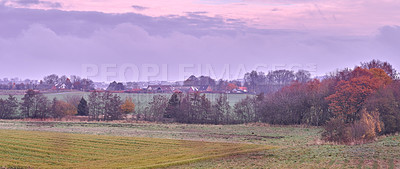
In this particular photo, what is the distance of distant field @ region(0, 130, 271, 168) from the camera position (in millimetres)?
30688

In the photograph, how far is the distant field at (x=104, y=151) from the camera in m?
30.7

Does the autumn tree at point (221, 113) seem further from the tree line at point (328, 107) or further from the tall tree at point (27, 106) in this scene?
the tall tree at point (27, 106)

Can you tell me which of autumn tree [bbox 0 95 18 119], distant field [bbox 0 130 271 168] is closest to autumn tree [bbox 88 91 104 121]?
autumn tree [bbox 0 95 18 119]

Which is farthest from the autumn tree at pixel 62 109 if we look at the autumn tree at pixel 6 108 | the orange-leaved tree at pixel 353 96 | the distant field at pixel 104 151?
the orange-leaved tree at pixel 353 96

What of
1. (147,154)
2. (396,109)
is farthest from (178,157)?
(396,109)

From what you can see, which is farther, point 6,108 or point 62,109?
point 62,109

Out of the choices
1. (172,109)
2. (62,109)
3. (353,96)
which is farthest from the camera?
(62,109)

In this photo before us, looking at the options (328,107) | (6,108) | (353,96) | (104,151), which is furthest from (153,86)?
(104,151)

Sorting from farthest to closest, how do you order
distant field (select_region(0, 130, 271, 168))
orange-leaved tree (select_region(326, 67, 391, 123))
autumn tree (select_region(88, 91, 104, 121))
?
1. autumn tree (select_region(88, 91, 104, 121))
2. orange-leaved tree (select_region(326, 67, 391, 123))
3. distant field (select_region(0, 130, 271, 168))

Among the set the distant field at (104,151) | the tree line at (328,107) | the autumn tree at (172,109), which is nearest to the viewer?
the distant field at (104,151)

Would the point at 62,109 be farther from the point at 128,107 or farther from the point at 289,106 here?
the point at 289,106

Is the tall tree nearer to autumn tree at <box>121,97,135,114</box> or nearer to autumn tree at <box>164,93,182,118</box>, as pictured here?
autumn tree at <box>121,97,135,114</box>

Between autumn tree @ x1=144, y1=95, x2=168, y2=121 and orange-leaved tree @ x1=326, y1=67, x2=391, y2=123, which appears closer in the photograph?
orange-leaved tree @ x1=326, y1=67, x2=391, y2=123

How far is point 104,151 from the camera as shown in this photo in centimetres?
3678
